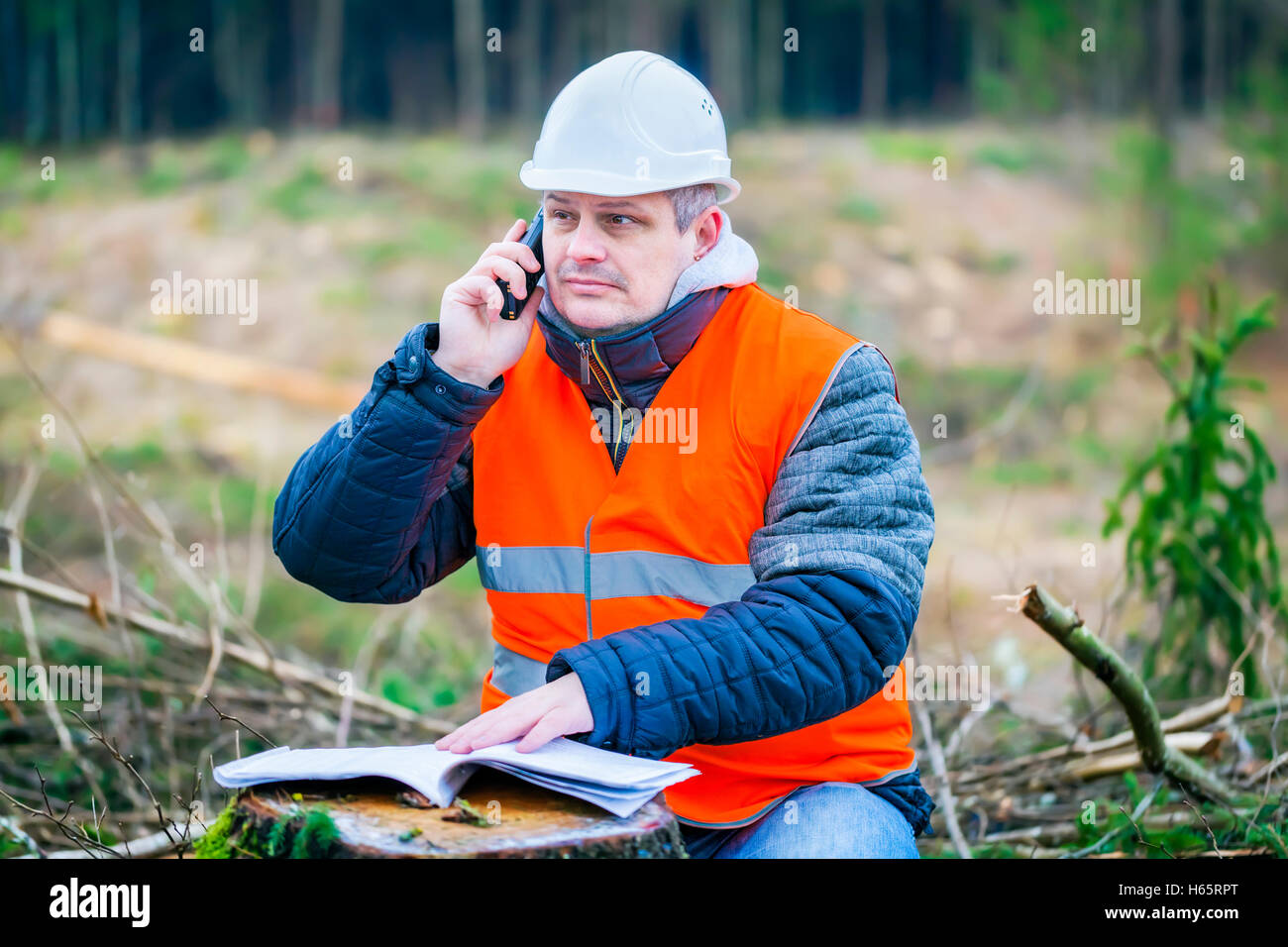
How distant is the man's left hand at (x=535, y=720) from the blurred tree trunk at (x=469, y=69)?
15.1m

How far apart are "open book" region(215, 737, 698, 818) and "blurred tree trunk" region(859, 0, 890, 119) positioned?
644 inches

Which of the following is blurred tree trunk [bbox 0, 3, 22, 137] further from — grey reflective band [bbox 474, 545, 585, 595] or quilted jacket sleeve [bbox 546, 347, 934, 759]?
quilted jacket sleeve [bbox 546, 347, 934, 759]

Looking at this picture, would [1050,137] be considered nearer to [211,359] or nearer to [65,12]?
[211,359]

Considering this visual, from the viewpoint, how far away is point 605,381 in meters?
2.52

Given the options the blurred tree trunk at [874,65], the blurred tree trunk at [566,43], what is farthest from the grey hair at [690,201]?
the blurred tree trunk at [874,65]

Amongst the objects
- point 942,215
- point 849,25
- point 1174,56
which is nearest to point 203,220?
point 942,215

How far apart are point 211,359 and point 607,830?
31.9 feet

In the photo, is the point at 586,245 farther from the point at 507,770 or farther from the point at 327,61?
the point at 327,61

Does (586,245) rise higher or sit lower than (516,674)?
higher

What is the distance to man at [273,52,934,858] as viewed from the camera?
230cm

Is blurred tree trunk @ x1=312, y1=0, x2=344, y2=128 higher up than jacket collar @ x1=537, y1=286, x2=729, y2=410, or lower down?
higher up

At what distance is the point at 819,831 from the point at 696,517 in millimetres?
639
